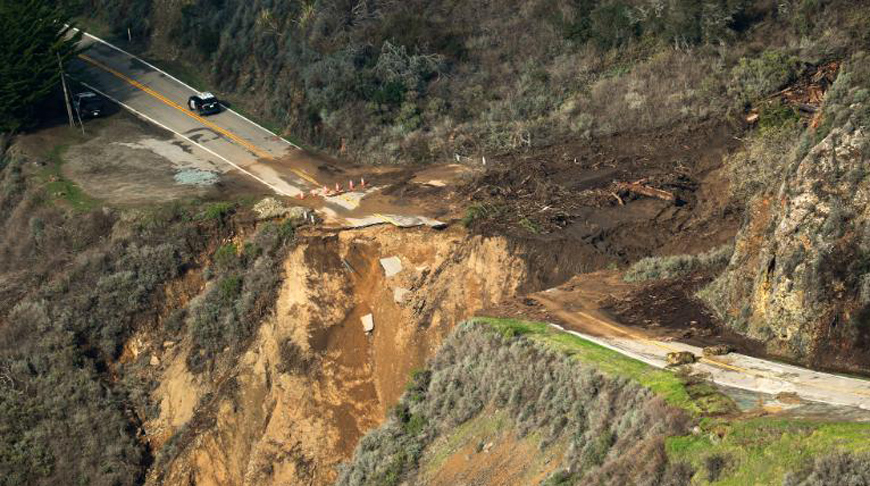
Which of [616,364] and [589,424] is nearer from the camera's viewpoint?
[589,424]

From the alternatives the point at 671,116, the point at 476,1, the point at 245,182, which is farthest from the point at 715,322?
the point at 476,1

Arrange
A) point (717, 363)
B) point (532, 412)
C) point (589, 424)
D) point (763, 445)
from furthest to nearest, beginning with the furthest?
point (532, 412) < point (717, 363) < point (589, 424) < point (763, 445)

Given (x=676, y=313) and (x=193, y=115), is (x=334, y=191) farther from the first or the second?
(x=676, y=313)

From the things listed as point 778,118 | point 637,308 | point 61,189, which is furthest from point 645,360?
point 61,189

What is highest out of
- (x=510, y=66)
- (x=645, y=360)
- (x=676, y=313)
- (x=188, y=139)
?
(x=510, y=66)

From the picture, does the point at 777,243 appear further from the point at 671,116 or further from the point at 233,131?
the point at 233,131

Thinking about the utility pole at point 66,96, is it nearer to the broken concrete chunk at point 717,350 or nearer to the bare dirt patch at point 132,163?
the bare dirt patch at point 132,163

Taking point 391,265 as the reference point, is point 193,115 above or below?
above
